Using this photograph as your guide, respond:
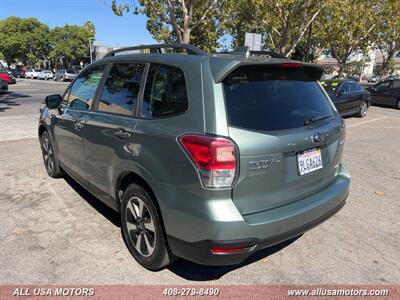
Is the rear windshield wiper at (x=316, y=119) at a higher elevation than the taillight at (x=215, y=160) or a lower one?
higher

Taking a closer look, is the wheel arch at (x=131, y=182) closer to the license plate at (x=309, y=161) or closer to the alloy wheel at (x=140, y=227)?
the alloy wheel at (x=140, y=227)

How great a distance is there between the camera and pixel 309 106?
10.3 feet

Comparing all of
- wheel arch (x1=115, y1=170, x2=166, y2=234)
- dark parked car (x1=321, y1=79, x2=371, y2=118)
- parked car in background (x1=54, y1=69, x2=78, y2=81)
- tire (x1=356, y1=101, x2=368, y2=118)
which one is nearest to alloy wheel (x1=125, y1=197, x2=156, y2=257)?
wheel arch (x1=115, y1=170, x2=166, y2=234)

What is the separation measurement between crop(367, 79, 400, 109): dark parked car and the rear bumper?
19.1 metres

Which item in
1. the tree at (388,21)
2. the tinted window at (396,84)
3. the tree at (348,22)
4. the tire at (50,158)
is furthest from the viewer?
the tree at (388,21)

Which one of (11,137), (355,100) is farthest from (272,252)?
(355,100)

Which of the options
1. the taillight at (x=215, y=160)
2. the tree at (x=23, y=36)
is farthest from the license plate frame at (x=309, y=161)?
the tree at (x=23, y=36)

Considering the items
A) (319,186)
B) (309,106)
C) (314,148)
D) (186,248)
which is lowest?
(186,248)

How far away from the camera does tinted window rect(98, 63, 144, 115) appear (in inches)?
126

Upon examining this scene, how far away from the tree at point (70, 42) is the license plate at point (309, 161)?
71.3 meters

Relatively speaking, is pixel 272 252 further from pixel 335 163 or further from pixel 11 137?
pixel 11 137

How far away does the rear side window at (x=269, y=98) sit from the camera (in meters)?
2.59

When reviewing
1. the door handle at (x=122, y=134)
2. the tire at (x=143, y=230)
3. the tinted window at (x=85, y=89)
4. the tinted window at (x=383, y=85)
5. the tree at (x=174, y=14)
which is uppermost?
the tree at (x=174, y=14)

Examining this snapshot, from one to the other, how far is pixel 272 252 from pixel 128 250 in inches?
53.2
